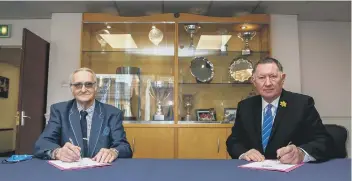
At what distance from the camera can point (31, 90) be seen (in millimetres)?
3293

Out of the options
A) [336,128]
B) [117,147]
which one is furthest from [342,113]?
[117,147]

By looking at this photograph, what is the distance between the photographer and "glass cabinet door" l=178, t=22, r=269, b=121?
3.58 meters

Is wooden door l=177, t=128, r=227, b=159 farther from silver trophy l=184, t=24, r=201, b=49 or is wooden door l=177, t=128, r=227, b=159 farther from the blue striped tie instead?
the blue striped tie

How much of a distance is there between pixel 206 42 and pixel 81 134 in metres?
2.39

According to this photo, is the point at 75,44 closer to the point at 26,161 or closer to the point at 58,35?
the point at 58,35

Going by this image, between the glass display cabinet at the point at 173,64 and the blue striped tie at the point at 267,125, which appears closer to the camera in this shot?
the blue striped tie at the point at 267,125

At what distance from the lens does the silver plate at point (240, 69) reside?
3615 mm

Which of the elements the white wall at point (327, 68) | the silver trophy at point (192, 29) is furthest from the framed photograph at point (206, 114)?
the white wall at point (327, 68)

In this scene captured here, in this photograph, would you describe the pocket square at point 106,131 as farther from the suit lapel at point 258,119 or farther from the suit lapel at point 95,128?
the suit lapel at point 258,119

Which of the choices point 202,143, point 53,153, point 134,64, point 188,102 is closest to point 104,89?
point 134,64

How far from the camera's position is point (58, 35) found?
3586 millimetres

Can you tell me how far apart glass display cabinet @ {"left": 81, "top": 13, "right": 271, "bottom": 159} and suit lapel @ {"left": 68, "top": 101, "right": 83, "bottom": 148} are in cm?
165

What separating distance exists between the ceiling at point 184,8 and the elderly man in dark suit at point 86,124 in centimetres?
177

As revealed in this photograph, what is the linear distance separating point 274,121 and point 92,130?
3.57 feet
